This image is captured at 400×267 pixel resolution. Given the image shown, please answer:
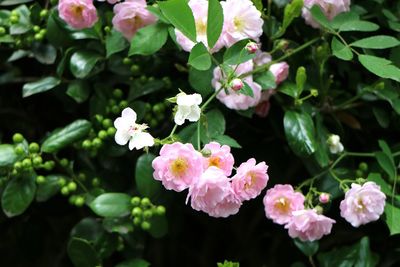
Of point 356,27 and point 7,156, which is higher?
point 356,27

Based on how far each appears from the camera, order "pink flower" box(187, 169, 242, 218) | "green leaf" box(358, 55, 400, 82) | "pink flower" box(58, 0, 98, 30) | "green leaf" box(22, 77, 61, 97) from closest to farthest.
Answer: "pink flower" box(187, 169, 242, 218), "green leaf" box(358, 55, 400, 82), "pink flower" box(58, 0, 98, 30), "green leaf" box(22, 77, 61, 97)

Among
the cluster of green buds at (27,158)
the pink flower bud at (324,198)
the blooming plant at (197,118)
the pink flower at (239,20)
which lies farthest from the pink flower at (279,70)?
the cluster of green buds at (27,158)

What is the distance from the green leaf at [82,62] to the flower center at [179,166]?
37 centimetres

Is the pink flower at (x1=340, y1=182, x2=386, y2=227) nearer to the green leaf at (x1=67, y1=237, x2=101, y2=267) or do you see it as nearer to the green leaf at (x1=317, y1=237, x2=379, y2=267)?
the green leaf at (x1=317, y1=237, x2=379, y2=267)

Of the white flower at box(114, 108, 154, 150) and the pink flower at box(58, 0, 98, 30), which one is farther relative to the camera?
the pink flower at box(58, 0, 98, 30)

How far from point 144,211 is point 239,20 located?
383 millimetres

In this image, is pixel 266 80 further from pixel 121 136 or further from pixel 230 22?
pixel 121 136

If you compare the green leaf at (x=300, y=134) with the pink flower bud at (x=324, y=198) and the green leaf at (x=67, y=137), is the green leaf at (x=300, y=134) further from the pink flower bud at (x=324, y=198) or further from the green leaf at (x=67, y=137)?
the green leaf at (x=67, y=137)

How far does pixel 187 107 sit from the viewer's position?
0.87m

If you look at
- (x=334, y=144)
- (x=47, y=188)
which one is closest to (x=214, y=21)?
(x=334, y=144)

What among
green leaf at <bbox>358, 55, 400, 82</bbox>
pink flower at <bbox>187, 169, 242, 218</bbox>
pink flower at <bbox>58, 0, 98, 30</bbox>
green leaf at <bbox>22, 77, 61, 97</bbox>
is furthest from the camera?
green leaf at <bbox>22, 77, 61, 97</bbox>

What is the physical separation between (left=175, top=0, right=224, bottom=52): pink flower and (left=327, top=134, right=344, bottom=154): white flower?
0.29 meters

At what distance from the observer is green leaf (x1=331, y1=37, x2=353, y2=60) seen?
3.34ft

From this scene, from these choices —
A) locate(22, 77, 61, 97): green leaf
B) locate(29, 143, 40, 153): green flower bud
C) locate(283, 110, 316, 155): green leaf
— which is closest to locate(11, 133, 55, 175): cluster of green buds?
locate(29, 143, 40, 153): green flower bud
